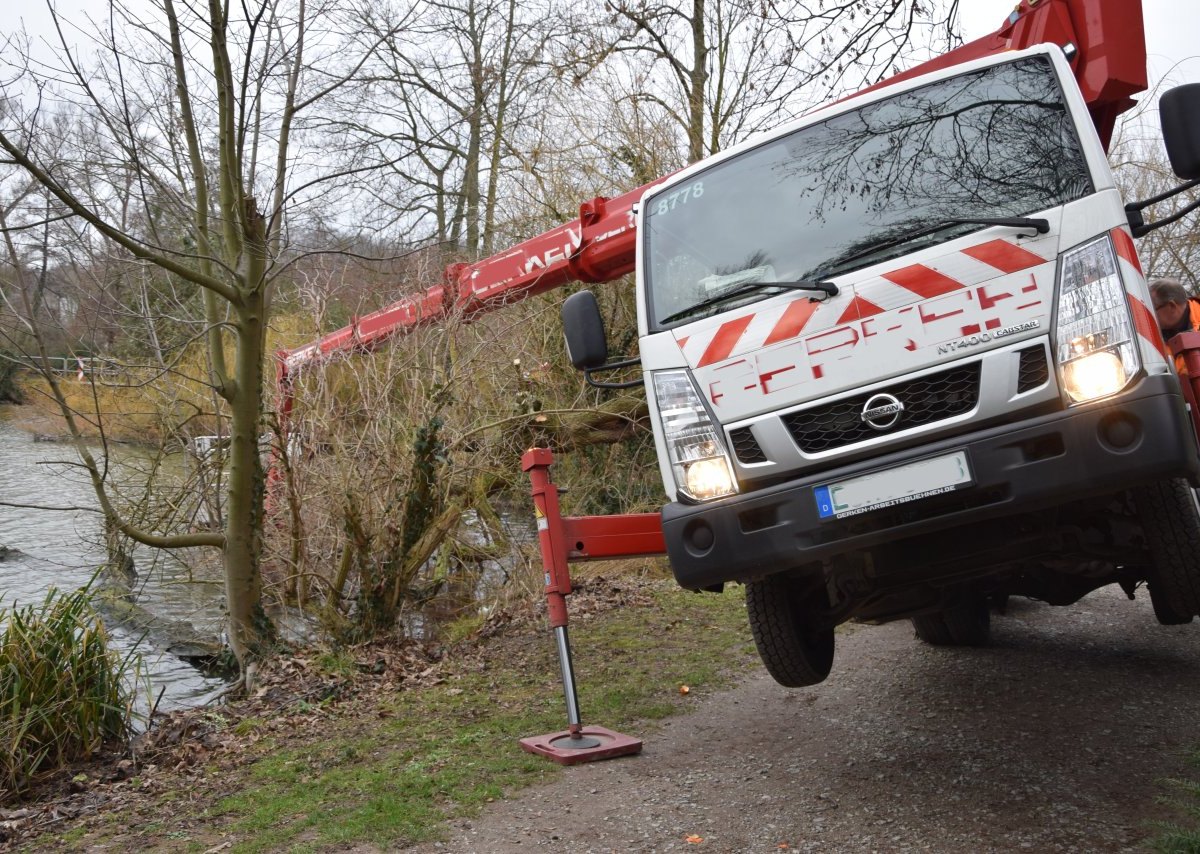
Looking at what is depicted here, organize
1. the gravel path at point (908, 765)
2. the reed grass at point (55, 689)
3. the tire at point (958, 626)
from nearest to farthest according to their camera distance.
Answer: the gravel path at point (908, 765) → the reed grass at point (55, 689) → the tire at point (958, 626)

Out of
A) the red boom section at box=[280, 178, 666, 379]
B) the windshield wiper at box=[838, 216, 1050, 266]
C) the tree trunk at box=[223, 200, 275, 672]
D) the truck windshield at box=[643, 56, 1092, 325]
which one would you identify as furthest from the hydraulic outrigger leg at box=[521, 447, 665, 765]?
the tree trunk at box=[223, 200, 275, 672]

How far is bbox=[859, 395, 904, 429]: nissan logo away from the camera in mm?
3781

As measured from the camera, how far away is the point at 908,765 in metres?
4.59

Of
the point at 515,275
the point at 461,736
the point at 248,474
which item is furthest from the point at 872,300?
the point at 248,474

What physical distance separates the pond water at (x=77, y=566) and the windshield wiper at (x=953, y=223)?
5.66 m

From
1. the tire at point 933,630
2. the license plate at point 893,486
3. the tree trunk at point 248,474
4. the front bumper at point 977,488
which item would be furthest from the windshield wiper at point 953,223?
the tree trunk at point 248,474

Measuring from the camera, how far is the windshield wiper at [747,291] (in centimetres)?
400

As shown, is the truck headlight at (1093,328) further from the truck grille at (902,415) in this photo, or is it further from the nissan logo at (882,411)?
the nissan logo at (882,411)

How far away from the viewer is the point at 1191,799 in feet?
12.4

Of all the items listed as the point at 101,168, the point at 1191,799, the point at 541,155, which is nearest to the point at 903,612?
the point at 1191,799

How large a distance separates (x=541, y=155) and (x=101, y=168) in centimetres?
659

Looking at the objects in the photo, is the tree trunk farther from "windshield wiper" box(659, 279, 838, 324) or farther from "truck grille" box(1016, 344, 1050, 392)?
"truck grille" box(1016, 344, 1050, 392)

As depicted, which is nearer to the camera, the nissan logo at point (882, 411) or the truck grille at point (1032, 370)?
the truck grille at point (1032, 370)

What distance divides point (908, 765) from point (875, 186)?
8.07 ft
